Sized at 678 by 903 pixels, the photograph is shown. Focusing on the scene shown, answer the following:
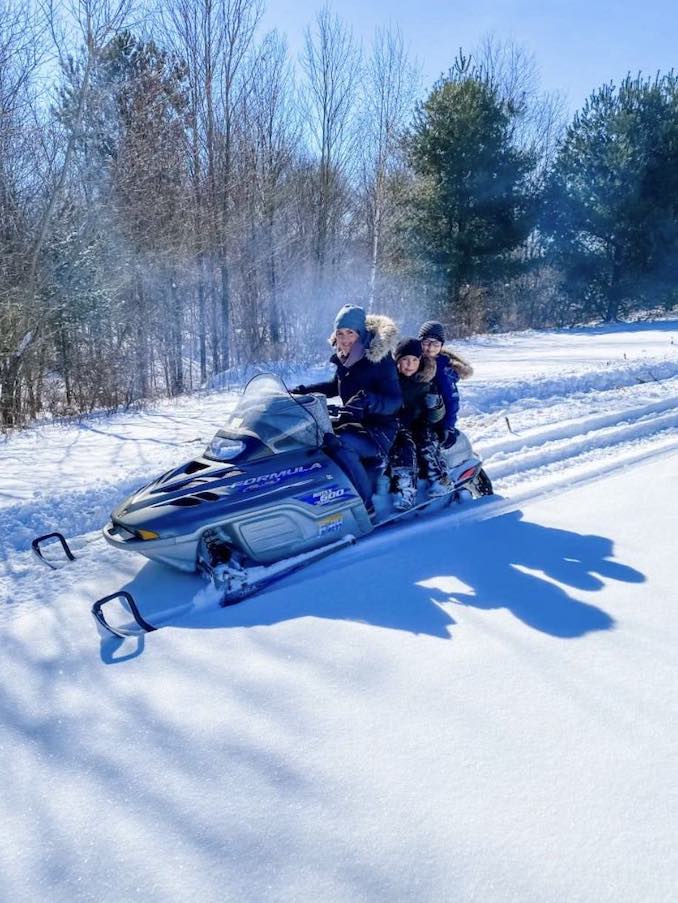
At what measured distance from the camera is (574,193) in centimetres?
1805

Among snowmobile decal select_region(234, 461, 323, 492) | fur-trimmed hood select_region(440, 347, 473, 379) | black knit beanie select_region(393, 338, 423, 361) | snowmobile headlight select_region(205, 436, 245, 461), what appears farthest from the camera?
fur-trimmed hood select_region(440, 347, 473, 379)

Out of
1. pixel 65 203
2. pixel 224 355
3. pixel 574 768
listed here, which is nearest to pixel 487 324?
pixel 224 355

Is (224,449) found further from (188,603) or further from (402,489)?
(402,489)

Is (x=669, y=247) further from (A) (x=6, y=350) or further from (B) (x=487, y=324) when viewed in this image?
(A) (x=6, y=350)

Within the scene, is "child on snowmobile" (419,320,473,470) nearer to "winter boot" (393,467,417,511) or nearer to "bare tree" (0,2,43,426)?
"winter boot" (393,467,417,511)

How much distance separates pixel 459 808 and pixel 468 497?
3141mm

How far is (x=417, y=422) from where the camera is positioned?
4539 millimetres

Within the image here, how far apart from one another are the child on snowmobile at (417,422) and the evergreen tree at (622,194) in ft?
53.3

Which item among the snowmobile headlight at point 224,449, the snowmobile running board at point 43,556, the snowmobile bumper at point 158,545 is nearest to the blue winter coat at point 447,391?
the snowmobile headlight at point 224,449

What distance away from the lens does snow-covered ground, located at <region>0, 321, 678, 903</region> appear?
167cm

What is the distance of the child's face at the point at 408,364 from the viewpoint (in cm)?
440

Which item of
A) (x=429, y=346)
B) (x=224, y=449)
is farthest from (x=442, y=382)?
(x=224, y=449)

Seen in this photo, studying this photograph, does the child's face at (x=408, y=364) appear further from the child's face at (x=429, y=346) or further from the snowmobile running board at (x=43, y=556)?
the snowmobile running board at (x=43, y=556)

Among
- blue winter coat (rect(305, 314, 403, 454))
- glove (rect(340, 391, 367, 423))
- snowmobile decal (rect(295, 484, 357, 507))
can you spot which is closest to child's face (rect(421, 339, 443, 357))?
blue winter coat (rect(305, 314, 403, 454))
